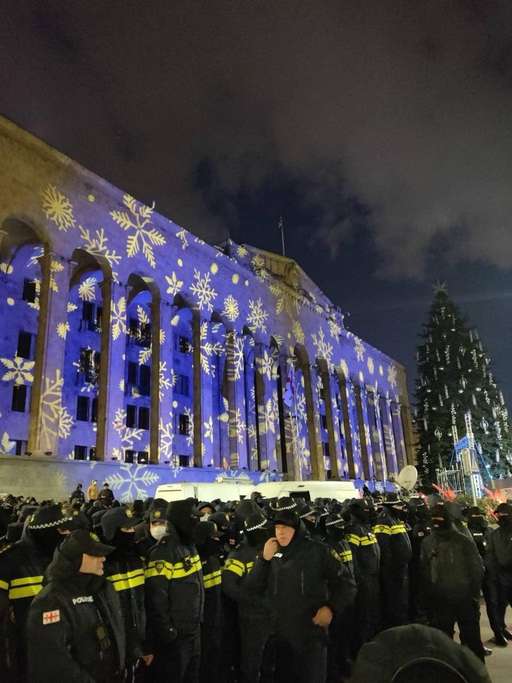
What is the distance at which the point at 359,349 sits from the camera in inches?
2196

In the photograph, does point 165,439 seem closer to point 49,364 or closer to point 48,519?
point 49,364

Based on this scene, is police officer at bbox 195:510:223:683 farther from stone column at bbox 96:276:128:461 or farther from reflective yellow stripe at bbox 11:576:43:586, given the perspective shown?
stone column at bbox 96:276:128:461

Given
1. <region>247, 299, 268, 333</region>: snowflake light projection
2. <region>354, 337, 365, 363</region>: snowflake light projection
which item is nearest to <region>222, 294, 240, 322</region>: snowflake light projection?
<region>247, 299, 268, 333</region>: snowflake light projection

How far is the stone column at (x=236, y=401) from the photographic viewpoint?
112ft

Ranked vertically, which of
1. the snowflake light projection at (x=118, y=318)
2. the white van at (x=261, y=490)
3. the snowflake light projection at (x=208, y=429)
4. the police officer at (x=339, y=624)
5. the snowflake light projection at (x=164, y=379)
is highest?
the snowflake light projection at (x=118, y=318)

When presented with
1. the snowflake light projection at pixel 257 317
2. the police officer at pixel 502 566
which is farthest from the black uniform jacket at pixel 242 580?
the snowflake light projection at pixel 257 317

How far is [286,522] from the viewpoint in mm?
5102

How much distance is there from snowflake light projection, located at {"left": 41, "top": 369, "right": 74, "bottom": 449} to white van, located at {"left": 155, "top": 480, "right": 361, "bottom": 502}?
5.93m

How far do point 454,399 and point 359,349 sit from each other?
16.5 m

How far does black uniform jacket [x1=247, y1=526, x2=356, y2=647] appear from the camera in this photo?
483cm

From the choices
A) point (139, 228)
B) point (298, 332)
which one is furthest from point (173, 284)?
point (298, 332)

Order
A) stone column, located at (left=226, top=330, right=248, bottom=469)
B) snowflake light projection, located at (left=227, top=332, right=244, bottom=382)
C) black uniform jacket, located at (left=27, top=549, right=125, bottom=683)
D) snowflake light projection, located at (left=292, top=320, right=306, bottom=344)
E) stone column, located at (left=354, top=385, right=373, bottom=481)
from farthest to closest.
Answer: stone column, located at (left=354, top=385, right=373, bottom=481)
snowflake light projection, located at (left=292, top=320, right=306, bottom=344)
snowflake light projection, located at (left=227, top=332, right=244, bottom=382)
stone column, located at (left=226, top=330, right=248, bottom=469)
black uniform jacket, located at (left=27, top=549, right=125, bottom=683)

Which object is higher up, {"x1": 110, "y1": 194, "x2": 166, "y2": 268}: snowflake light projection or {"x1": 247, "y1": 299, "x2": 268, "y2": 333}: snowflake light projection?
{"x1": 110, "y1": 194, "x2": 166, "y2": 268}: snowflake light projection

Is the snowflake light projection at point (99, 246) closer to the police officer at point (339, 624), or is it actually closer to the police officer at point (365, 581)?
the police officer at point (365, 581)
